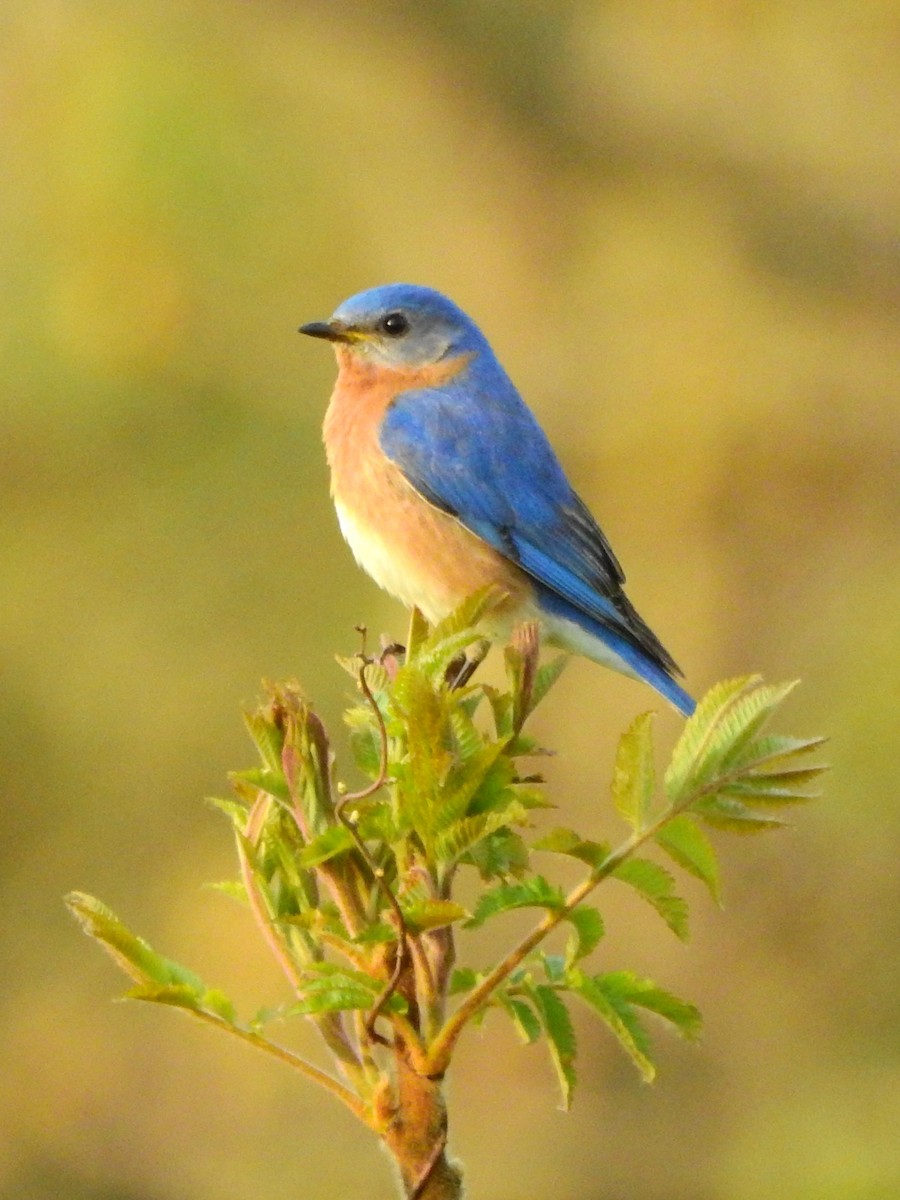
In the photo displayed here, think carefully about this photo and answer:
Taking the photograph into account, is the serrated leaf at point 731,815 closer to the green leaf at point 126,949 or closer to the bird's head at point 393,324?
the green leaf at point 126,949

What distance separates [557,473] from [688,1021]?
2.66 m

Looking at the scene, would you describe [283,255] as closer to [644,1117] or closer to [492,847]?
[644,1117]

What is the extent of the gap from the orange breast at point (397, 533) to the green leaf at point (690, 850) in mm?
2282

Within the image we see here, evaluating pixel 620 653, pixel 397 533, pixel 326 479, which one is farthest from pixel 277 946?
pixel 326 479

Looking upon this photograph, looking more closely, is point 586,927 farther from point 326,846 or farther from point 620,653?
point 620,653

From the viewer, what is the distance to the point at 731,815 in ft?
4.02

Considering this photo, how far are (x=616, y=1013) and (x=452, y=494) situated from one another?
8.43 feet

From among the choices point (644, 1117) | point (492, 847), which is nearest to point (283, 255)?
point (644, 1117)

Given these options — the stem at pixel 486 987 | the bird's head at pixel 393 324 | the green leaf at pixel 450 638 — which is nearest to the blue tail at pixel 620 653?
the bird's head at pixel 393 324

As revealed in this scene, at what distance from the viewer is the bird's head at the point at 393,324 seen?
13.0ft

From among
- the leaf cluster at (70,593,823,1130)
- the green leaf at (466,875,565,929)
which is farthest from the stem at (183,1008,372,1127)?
the green leaf at (466,875,565,929)

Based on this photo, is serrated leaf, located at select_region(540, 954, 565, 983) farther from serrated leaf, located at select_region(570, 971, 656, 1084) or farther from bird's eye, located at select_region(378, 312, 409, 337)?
bird's eye, located at select_region(378, 312, 409, 337)

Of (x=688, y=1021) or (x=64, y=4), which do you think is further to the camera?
(x=64, y=4)

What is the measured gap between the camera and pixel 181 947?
6.45m
